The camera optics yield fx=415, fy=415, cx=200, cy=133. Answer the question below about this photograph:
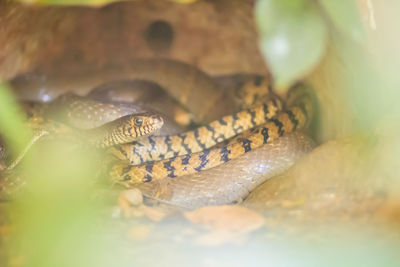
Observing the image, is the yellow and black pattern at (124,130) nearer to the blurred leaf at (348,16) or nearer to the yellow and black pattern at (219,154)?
the yellow and black pattern at (219,154)

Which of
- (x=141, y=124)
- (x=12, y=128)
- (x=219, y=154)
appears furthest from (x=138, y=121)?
(x=12, y=128)

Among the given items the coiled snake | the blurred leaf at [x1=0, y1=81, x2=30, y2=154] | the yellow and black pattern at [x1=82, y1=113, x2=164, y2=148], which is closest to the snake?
the coiled snake

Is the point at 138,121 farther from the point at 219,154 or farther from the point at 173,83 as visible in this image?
the point at 173,83

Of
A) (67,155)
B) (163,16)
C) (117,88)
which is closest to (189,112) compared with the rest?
(117,88)

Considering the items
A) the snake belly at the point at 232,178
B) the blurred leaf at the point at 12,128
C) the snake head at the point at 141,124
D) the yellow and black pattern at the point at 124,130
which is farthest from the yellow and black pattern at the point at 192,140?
the blurred leaf at the point at 12,128

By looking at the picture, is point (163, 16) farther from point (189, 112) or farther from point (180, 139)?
point (180, 139)
